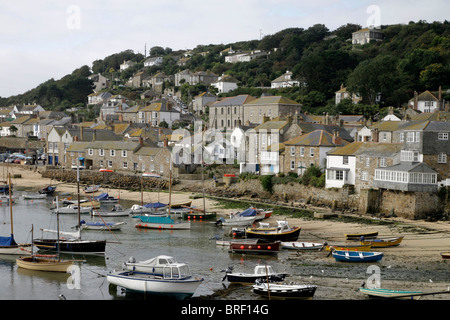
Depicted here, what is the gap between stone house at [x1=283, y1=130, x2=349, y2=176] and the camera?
4934 centimetres

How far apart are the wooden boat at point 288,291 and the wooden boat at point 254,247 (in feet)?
29.1

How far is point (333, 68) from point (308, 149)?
154 ft

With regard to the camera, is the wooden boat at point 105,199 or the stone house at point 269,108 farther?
the stone house at point 269,108

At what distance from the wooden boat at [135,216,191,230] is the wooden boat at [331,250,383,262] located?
1347cm

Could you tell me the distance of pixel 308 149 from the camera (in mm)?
50219

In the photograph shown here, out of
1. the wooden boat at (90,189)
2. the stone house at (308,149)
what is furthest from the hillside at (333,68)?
the wooden boat at (90,189)

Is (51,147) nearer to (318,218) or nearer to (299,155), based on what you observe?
(299,155)

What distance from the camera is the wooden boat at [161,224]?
3988 centimetres

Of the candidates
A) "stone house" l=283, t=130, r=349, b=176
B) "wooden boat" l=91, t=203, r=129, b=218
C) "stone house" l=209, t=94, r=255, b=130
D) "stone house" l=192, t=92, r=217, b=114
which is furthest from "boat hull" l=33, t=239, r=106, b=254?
"stone house" l=192, t=92, r=217, b=114

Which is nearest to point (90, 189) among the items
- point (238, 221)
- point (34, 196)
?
point (34, 196)

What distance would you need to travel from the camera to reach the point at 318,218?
135ft

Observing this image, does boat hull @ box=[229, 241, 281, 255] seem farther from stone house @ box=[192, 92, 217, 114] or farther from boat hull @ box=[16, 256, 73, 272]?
stone house @ box=[192, 92, 217, 114]

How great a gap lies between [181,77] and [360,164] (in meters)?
92.0

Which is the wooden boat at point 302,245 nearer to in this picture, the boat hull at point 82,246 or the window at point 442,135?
the boat hull at point 82,246
